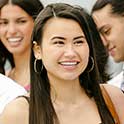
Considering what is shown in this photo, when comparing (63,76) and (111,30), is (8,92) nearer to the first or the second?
(63,76)

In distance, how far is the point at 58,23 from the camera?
2400 mm

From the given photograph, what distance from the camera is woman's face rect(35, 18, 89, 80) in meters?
2.35

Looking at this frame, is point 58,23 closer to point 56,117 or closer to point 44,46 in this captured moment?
point 44,46

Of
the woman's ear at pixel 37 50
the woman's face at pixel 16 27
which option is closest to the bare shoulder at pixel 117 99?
the woman's ear at pixel 37 50

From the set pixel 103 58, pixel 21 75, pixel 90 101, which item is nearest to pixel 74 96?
pixel 90 101

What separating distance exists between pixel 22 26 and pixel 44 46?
119 cm

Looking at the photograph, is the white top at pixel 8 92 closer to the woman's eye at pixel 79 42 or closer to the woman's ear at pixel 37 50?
the woman's ear at pixel 37 50

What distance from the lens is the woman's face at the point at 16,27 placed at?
140 inches

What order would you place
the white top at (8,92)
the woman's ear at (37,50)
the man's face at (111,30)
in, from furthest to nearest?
the man's face at (111,30), the white top at (8,92), the woman's ear at (37,50)

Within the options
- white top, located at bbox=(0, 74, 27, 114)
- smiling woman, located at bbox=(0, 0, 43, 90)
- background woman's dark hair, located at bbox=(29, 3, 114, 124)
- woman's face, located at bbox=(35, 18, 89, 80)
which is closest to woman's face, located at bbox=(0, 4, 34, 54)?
smiling woman, located at bbox=(0, 0, 43, 90)

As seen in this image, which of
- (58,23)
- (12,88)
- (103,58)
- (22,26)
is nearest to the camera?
(58,23)

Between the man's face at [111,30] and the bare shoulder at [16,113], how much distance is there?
87 centimetres

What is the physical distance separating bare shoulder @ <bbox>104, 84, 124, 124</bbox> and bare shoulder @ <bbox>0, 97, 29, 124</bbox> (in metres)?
0.43

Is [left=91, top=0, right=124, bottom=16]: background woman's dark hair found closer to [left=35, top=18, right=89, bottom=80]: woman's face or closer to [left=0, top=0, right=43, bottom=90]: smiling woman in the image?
[left=0, top=0, right=43, bottom=90]: smiling woman
